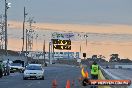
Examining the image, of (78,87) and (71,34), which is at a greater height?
(71,34)

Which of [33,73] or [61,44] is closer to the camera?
[33,73]

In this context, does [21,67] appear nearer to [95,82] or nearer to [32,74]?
[32,74]

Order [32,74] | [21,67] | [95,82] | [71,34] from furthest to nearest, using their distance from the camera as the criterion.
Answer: [71,34] → [21,67] → [32,74] → [95,82]

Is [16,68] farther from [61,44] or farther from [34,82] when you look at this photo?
[34,82]

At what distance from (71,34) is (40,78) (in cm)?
4882

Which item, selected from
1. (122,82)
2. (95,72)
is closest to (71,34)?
(95,72)

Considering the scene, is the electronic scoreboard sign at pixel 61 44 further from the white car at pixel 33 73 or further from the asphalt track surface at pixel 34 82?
the white car at pixel 33 73

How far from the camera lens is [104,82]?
1891 cm

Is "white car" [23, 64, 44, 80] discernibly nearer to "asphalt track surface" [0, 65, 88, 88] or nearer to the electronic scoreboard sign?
"asphalt track surface" [0, 65, 88, 88]

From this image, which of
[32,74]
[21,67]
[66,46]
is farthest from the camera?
[66,46]

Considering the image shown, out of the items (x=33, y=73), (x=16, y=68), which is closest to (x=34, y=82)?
(x=33, y=73)

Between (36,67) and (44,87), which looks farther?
(36,67)

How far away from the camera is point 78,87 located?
39.8 metres

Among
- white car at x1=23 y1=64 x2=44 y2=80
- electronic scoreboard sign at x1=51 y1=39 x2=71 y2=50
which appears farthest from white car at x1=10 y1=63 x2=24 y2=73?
white car at x1=23 y1=64 x2=44 y2=80
